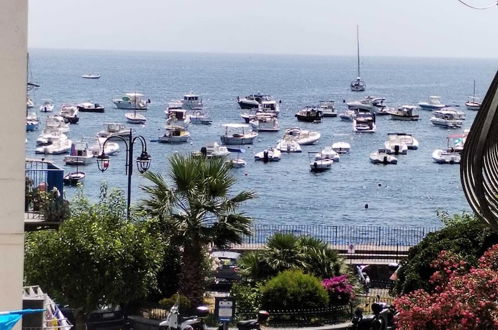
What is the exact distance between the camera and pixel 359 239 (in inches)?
2231

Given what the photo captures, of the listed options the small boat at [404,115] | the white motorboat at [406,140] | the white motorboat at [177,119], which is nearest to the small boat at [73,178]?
the white motorboat at [177,119]

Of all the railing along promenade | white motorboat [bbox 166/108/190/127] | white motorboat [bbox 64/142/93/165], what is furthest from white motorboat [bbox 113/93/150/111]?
the railing along promenade

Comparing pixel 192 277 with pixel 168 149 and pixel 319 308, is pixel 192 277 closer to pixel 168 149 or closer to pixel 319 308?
pixel 319 308

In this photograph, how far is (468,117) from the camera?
151375 mm

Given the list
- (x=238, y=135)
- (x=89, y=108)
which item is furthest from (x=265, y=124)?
(x=89, y=108)

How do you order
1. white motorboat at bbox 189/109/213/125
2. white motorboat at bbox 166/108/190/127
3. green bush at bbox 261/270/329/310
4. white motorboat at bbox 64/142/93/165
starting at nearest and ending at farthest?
green bush at bbox 261/270/329/310, white motorboat at bbox 64/142/93/165, white motorboat at bbox 166/108/190/127, white motorboat at bbox 189/109/213/125

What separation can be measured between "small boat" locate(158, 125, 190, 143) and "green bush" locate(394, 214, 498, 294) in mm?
89952

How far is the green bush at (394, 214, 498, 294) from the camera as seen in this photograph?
60.1ft

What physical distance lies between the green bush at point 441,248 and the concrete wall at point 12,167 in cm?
929

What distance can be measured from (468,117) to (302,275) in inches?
5335

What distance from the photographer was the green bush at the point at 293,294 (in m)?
18.8

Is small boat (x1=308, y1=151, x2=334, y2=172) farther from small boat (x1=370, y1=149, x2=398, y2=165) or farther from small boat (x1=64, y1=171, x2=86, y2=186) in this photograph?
small boat (x1=64, y1=171, x2=86, y2=186)

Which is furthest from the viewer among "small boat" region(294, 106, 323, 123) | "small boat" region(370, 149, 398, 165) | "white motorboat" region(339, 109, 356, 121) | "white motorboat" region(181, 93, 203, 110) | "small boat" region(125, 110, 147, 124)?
"white motorboat" region(339, 109, 356, 121)

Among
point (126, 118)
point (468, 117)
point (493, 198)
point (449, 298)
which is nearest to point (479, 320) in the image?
point (449, 298)
